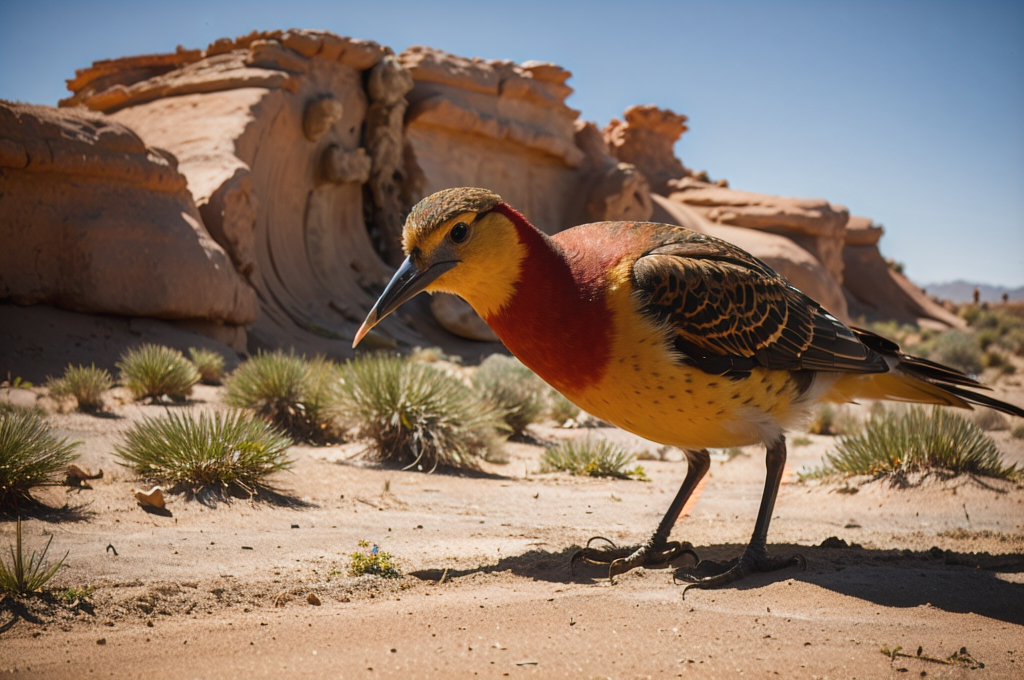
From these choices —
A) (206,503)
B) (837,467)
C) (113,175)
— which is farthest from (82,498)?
(113,175)

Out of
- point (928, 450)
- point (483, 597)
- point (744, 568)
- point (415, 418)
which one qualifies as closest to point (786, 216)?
point (928, 450)

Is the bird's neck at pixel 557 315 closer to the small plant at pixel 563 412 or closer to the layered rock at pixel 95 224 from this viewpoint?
the small plant at pixel 563 412

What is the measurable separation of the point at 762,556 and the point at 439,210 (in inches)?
94.4

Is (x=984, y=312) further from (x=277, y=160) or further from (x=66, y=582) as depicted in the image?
(x=66, y=582)

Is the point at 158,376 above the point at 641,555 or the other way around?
above

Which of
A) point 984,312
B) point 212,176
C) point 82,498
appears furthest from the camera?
point 984,312

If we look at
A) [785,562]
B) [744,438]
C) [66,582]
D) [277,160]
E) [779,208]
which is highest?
[779,208]

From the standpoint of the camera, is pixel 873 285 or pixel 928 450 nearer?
pixel 928 450

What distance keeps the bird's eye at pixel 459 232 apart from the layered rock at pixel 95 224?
31.8 feet

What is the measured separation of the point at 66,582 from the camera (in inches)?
136

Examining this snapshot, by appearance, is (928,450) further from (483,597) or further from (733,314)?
(483,597)

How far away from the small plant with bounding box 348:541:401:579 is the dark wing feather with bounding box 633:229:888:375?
1881 millimetres

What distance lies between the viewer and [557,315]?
3.62 m

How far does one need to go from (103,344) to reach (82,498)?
6893 mm
